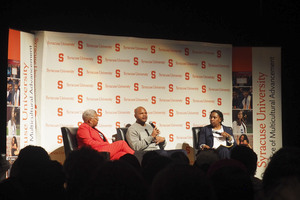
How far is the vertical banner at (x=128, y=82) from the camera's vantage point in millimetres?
6215

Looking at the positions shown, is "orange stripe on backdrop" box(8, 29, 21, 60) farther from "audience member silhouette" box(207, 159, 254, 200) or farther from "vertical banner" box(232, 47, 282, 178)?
"audience member silhouette" box(207, 159, 254, 200)

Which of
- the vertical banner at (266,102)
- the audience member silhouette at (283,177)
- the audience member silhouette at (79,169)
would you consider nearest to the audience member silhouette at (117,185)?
the audience member silhouette at (79,169)

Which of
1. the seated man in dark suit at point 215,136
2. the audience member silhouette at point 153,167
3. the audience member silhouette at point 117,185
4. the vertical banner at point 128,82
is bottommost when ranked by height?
the seated man in dark suit at point 215,136

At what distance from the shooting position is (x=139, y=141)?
18.7ft

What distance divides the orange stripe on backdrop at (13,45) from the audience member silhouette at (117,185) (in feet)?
16.2

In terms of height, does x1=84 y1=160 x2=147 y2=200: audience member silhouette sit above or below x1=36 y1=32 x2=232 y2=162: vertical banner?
below

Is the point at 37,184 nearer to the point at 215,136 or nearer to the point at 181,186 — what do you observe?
the point at 181,186

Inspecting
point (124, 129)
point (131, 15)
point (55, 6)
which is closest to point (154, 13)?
point (131, 15)

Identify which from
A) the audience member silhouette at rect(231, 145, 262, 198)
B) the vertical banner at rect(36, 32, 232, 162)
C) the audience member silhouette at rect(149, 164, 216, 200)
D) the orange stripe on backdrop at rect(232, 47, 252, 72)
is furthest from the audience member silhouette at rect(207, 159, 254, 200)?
the orange stripe on backdrop at rect(232, 47, 252, 72)

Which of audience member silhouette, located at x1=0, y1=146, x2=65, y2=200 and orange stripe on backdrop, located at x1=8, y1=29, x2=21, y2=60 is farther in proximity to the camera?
orange stripe on backdrop, located at x1=8, y1=29, x2=21, y2=60

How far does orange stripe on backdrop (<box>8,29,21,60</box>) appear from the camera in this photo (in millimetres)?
5746

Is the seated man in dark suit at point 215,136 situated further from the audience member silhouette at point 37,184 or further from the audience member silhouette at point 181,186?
the audience member silhouette at point 181,186

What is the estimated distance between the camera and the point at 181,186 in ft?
3.44

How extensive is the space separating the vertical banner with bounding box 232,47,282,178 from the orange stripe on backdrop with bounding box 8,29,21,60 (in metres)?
3.57
